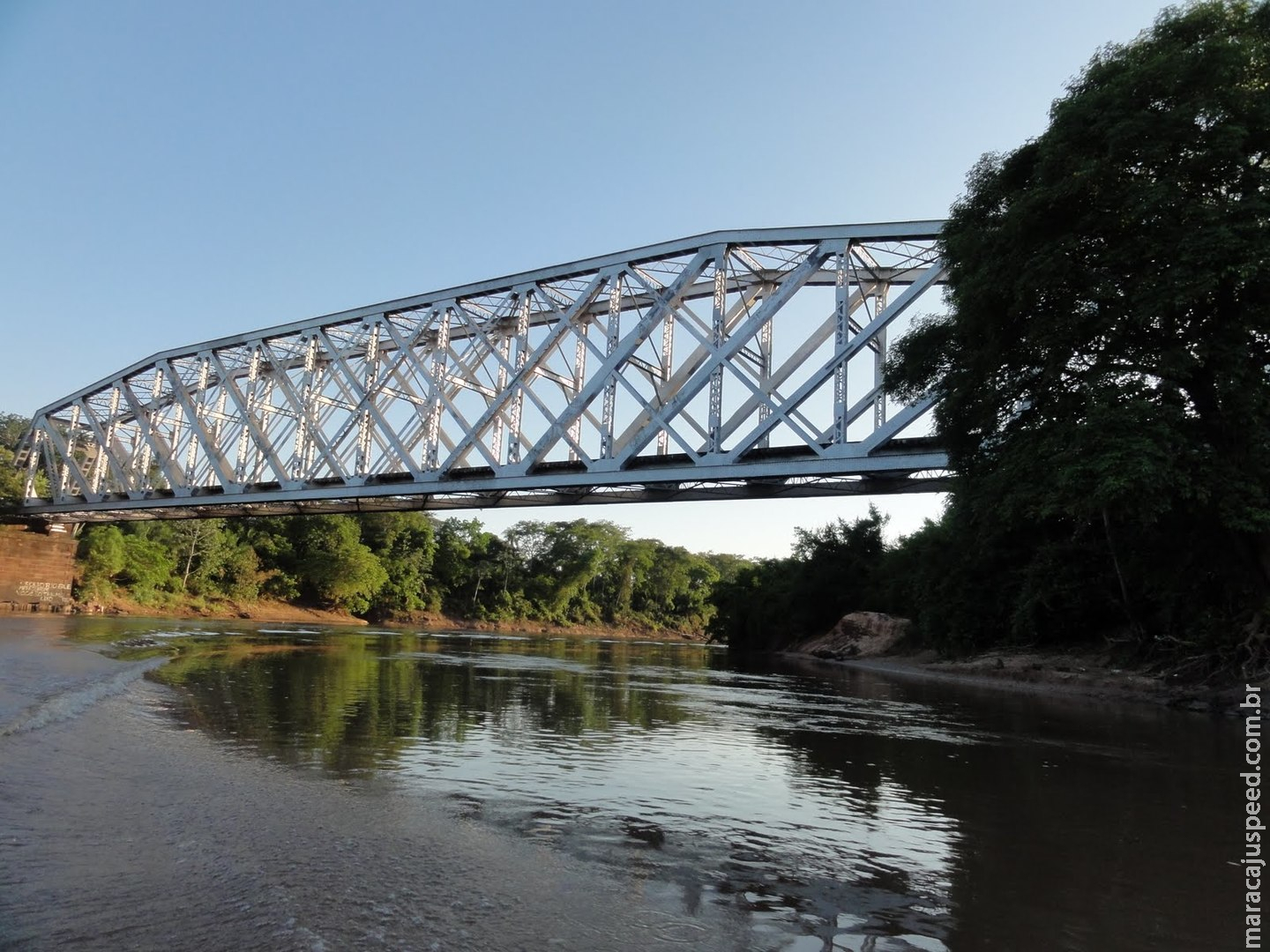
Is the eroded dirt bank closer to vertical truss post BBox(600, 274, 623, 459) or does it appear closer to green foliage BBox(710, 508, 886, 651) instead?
green foliage BBox(710, 508, 886, 651)

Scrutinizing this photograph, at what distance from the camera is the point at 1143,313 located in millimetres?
14406

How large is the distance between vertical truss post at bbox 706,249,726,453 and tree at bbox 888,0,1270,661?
10.1m

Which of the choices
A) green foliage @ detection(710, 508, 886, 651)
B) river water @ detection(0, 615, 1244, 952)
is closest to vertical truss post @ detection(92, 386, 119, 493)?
green foliage @ detection(710, 508, 886, 651)

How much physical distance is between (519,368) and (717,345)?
32.3ft

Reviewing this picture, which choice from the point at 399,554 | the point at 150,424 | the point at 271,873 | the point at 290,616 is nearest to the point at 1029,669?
the point at 271,873

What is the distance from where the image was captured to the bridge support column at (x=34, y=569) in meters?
51.2

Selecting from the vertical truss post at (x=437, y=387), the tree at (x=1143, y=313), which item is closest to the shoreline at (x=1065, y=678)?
the tree at (x=1143, y=313)

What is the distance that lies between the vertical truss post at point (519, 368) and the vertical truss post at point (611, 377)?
461 cm

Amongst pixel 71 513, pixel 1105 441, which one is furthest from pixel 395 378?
pixel 1105 441

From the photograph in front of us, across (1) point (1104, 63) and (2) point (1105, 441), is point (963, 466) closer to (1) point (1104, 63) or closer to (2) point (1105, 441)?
(2) point (1105, 441)

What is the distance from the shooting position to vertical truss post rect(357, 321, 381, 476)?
3903 cm

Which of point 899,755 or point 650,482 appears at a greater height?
point 650,482

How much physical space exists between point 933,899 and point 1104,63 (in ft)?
60.5

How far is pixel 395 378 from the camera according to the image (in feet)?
137
